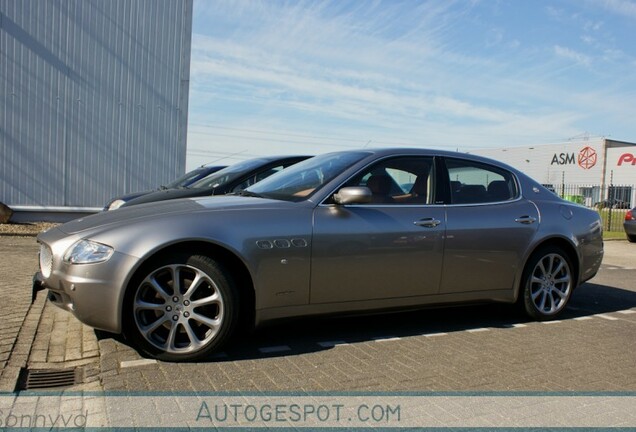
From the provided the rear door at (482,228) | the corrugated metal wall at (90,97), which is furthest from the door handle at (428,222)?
the corrugated metal wall at (90,97)

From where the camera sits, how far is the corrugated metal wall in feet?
46.4

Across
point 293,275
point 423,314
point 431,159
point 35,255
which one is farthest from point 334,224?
point 35,255

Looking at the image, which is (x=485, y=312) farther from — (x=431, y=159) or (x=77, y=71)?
(x=77, y=71)

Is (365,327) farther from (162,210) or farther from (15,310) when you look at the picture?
(15,310)

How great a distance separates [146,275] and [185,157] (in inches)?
491

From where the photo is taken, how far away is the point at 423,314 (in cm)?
565

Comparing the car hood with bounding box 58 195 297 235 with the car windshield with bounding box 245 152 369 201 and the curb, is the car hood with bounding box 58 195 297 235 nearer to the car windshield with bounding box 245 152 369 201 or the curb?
the car windshield with bounding box 245 152 369 201

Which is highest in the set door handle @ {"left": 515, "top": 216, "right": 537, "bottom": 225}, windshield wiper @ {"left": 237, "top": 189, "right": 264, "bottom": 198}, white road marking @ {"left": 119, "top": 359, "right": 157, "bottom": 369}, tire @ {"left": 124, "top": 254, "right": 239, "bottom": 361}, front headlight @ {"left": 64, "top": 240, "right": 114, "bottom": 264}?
windshield wiper @ {"left": 237, "top": 189, "right": 264, "bottom": 198}

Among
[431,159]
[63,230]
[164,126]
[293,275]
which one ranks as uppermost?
[164,126]

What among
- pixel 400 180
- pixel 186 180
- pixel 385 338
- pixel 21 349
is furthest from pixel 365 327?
pixel 186 180

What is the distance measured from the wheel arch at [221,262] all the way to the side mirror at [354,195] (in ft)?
2.93

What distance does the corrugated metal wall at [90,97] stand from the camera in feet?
46.4

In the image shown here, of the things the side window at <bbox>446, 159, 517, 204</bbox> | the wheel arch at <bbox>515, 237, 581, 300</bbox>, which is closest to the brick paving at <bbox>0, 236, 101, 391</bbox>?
the side window at <bbox>446, 159, 517, 204</bbox>

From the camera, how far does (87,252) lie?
374 cm
